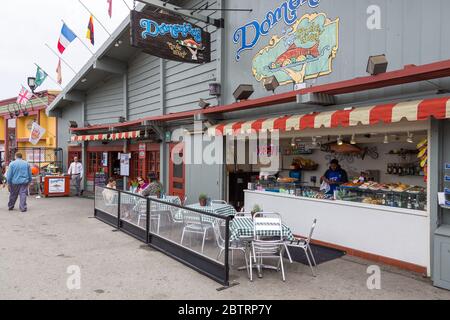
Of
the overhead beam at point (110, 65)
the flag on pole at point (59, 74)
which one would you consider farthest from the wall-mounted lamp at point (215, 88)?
the flag on pole at point (59, 74)

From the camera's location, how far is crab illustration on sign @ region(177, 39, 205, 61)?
786 centimetres

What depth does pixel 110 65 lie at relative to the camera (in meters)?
12.9

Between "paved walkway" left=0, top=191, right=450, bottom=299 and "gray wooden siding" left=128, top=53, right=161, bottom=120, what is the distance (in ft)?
18.7

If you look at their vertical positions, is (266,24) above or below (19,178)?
above

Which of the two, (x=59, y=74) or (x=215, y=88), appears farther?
(x=59, y=74)

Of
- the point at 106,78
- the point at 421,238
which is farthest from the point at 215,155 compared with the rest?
the point at 106,78

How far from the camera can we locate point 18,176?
10305 mm

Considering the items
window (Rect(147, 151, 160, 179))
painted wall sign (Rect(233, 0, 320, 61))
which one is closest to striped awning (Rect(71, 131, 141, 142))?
window (Rect(147, 151, 160, 179))

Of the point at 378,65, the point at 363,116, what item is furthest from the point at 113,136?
the point at 378,65

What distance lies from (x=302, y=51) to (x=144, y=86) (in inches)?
271

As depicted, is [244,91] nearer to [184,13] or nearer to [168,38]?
[168,38]

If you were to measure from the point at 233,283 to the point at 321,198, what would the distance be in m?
2.86
